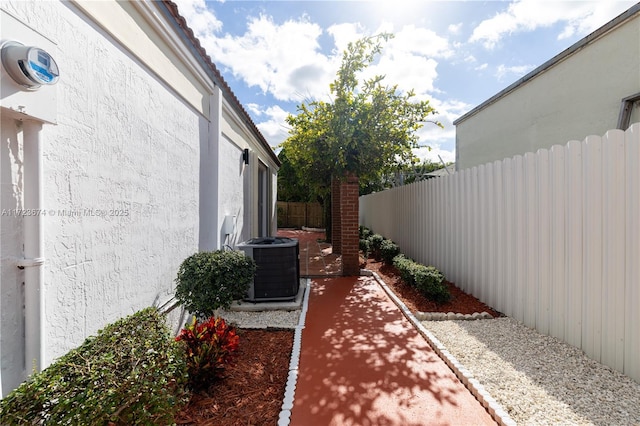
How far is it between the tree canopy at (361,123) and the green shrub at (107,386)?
18.4 ft

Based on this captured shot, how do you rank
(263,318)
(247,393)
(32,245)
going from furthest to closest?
1. (263,318)
2. (247,393)
3. (32,245)

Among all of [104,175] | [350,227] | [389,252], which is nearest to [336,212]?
[389,252]

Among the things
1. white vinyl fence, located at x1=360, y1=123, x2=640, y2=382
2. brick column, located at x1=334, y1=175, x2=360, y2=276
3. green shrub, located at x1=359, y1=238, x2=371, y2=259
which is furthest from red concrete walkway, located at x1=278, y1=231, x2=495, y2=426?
green shrub, located at x1=359, y1=238, x2=371, y2=259

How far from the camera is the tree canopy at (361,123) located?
6.84 m

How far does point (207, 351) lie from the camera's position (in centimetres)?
268

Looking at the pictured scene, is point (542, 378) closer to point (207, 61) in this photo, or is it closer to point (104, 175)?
point (104, 175)

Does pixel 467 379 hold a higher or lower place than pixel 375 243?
lower

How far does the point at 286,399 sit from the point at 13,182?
2576 millimetres

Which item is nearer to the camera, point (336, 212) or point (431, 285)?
point (431, 285)

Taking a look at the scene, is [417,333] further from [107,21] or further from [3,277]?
[107,21]

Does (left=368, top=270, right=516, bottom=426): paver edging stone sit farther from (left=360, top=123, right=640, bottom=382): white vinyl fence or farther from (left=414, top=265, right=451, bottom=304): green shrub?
(left=360, top=123, right=640, bottom=382): white vinyl fence

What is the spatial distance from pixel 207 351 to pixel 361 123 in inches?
228

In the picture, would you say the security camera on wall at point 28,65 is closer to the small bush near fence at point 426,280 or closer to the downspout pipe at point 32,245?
the downspout pipe at point 32,245

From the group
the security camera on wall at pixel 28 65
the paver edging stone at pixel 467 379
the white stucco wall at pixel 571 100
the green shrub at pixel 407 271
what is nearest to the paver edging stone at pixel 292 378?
the paver edging stone at pixel 467 379
